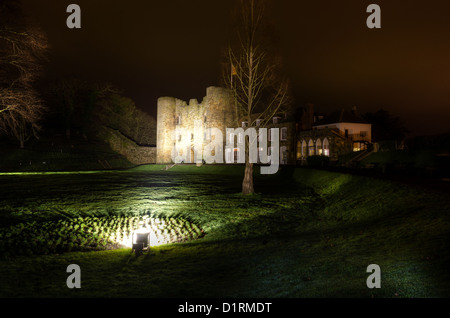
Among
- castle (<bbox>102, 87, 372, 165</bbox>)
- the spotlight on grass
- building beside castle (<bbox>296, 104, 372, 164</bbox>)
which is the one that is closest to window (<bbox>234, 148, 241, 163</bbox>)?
castle (<bbox>102, 87, 372, 165</bbox>)

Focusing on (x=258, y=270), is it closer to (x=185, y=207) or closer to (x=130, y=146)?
(x=185, y=207)

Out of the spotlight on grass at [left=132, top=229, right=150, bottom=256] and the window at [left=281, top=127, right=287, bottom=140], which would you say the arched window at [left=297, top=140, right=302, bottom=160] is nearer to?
the window at [left=281, top=127, right=287, bottom=140]

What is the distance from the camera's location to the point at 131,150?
185 feet

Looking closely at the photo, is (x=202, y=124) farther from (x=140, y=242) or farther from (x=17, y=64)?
(x=140, y=242)

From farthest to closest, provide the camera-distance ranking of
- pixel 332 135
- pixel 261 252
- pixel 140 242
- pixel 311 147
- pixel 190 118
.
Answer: pixel 190 118
pixel 311 147
pixel 332 135
pixel 140 242
pixel 261 252

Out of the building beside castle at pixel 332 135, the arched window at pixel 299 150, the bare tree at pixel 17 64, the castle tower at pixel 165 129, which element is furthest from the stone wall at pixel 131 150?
the bare tree at pixel 17 64

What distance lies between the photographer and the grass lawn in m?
5.79

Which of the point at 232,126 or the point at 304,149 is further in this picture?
the point at 304,149

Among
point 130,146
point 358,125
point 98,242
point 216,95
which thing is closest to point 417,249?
point 98,242

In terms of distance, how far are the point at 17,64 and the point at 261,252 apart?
44.9 feet

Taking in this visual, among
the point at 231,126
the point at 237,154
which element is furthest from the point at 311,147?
the point at 231,126

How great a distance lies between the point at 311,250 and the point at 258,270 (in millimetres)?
1644

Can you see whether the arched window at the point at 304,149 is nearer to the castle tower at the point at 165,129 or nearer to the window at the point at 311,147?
the window at the point at 311,147
